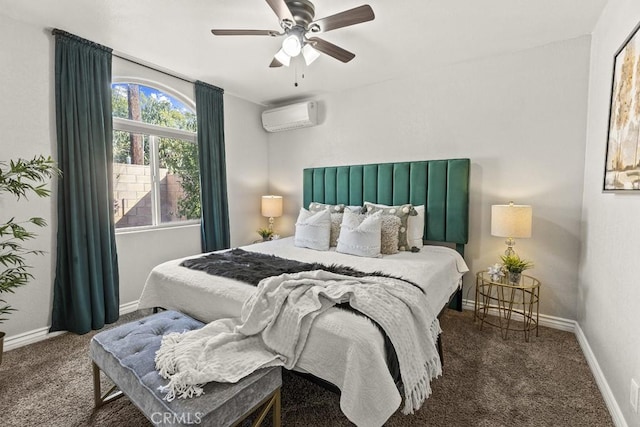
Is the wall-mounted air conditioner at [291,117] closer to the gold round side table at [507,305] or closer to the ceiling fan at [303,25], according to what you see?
the ceiling fan at [303,25]

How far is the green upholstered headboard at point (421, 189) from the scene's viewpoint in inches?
121

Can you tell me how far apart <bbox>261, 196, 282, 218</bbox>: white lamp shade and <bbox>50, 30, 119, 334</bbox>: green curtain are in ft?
6.16

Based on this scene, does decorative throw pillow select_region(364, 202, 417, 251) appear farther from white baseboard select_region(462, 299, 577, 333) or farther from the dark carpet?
white baseboard select_region(462, 299, 577, 333)

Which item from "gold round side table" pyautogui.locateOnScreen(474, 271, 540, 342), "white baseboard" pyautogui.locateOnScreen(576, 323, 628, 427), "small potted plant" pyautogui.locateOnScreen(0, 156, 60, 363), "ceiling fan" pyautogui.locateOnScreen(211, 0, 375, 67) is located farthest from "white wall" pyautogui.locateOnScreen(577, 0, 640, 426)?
"small potted plant" pyautogui.locateOnScreen(0, 156, 60, 363)

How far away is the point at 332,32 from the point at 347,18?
2.30 feet

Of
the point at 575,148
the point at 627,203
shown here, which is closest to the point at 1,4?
the point at 627,203

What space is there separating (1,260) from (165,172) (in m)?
1.77

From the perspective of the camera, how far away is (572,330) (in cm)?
271

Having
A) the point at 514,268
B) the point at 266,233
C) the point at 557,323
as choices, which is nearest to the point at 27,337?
the point at 266,233

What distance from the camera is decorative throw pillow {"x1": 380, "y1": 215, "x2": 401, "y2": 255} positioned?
2900 millimetres

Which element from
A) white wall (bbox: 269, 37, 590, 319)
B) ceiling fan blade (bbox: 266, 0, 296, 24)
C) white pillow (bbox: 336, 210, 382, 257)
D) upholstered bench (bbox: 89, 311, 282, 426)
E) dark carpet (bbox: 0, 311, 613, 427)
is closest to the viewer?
upholstered bench (bbox: 89, 311, 282, 426)

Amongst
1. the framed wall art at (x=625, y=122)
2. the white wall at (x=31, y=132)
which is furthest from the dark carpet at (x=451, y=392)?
the framed wall art at (x=625, y=122)

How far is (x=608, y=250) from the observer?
1.95 meters

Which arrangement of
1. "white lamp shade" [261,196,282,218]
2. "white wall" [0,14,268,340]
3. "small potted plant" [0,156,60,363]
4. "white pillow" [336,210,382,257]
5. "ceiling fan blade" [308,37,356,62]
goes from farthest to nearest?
"white lamp shade" [261,196,282,218] < "white pillow" [336,210,382,257] < "white wall" [0,14,268,340] < "ceiling fan blade" [308,37,356,62] < "small potted plant" [0,156,60,363]
